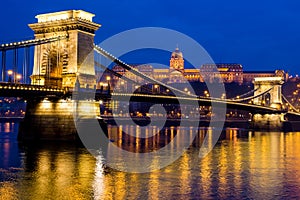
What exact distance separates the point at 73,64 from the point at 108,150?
11314 millimetres

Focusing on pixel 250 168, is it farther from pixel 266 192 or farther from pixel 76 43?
pixel 76 43

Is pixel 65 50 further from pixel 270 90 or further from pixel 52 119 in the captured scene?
pixel 270 90

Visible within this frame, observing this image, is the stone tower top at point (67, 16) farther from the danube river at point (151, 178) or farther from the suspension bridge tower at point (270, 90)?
the suspension bridge tower at point (270, 90)

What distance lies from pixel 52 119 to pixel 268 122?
5158 cm

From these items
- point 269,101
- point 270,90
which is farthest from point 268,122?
point 269,101

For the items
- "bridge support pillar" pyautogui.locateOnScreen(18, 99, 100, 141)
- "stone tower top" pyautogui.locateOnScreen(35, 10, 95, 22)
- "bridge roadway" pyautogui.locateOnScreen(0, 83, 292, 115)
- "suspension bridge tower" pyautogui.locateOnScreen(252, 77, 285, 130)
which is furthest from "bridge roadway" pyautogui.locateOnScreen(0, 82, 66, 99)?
"suspension bridge tower" pyautogui.locateOnScreen(252, 77, 285, 130)

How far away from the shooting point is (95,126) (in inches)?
1831

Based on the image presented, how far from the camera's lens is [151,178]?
2497 centimetres

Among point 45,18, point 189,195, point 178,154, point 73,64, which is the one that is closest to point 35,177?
point 189,195

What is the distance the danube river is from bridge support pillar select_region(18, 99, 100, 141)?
7.81 meters

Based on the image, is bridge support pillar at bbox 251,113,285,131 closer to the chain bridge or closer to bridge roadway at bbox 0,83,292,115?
bridge roadway at bbox 0,83,292,115

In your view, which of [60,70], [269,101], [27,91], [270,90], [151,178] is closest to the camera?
[151,178]

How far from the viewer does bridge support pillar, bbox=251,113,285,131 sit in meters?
85.6

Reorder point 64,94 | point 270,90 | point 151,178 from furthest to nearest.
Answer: point 270,90 → point 64,94 → point 151,178
